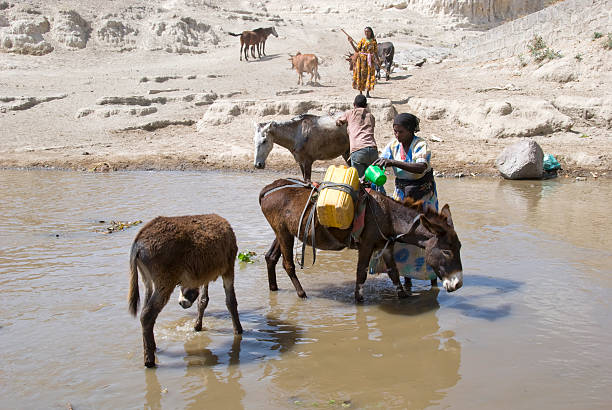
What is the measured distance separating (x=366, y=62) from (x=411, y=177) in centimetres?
1229

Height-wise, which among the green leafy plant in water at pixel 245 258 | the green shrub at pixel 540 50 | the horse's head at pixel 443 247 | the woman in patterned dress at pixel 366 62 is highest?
the green shrub at pixel 540 50

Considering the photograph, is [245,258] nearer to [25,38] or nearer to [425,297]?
[425,297]

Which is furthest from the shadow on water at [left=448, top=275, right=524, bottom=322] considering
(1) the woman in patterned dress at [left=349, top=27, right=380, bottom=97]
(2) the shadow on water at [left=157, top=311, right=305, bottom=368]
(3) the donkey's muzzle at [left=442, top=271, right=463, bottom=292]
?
(1) the woman in patterned dress at [left=349, top=27, right=380, bottom=97]

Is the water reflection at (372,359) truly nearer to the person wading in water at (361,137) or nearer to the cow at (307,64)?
the person wading in water at (361,137)

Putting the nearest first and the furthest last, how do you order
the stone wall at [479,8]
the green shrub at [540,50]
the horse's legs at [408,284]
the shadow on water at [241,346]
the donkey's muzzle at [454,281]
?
the shadow on water at [241,346] → the donkey's muzzle at [454,281] → the horse's legs at [408,284] → the green shrub at [540,50] → the stone wall at [479,8]

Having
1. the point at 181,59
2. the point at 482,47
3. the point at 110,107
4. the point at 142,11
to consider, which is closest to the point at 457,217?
the point at 110,107

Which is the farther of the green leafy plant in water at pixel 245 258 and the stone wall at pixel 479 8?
the stone wall at pixel 479 8

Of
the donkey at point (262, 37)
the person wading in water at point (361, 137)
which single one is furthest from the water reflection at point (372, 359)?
the donkey at point (262, 37)

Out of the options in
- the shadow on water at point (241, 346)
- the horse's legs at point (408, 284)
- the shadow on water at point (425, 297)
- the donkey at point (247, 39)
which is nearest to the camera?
the shadow on water at point (241, 346)

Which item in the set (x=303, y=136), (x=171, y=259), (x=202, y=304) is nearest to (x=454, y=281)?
(x=202, y=304)

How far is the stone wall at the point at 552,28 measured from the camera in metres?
19.2

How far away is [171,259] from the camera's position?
4242 millimetres

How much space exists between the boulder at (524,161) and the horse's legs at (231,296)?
350 inches

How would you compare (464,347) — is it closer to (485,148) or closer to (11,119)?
(485,148)
